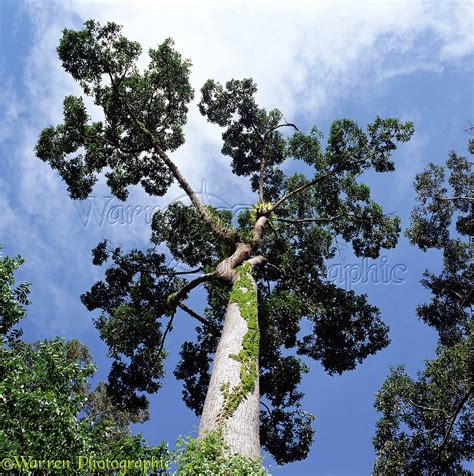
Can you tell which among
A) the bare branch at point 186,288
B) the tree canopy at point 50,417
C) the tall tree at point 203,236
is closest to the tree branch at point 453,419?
the tall tree at point 203,236

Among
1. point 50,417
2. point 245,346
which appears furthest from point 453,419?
point 50,417

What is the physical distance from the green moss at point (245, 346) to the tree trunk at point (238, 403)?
0.02 m

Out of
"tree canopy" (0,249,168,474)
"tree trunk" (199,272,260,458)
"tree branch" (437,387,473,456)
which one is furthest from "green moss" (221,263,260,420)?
"tree branch" (437,387,473,456)

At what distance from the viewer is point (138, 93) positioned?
50.8 ft

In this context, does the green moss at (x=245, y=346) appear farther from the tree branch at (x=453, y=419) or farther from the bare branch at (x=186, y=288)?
the tree branch at (x=453, y=419)

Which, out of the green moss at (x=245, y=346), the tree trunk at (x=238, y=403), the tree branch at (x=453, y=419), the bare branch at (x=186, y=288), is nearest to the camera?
the tree trunk at (x=238, y=403)

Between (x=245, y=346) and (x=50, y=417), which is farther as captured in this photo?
(x=245, y=346)

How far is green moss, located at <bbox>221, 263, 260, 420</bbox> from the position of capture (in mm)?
7355

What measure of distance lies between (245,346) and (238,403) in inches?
53.9

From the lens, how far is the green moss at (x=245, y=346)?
24.1 ft

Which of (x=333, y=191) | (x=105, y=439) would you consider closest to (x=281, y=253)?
(x=333, y=191)

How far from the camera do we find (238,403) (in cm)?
730

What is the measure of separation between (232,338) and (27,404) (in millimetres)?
3918

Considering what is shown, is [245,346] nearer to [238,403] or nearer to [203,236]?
[238,403]
